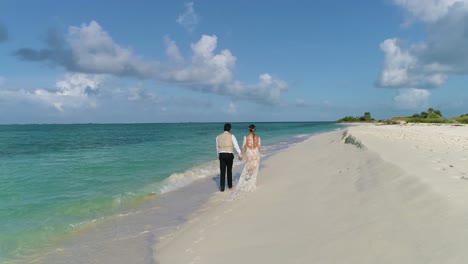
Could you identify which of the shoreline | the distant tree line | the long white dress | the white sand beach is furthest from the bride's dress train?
the distant tree line

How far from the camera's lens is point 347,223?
611cm

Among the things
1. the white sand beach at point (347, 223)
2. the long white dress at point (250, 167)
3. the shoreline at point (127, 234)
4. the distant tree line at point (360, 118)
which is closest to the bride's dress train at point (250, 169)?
the long white dress at point (250, 167)

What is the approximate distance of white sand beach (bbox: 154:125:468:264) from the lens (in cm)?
462

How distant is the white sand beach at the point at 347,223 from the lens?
4.62 meters

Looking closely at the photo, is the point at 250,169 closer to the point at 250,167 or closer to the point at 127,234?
the point at 250,167

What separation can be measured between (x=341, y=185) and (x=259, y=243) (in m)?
4.34

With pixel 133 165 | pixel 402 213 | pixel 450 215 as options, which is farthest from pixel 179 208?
pixel 133 165

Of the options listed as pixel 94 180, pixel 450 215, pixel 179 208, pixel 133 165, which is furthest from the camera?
pixel 133 165

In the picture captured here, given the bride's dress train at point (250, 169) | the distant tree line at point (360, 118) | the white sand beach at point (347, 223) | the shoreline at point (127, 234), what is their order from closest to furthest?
the white sand beach at point (347, 223) → the shoreline at point (127, 234) → the bride's dress train at point (250, 169) → the distant tree line at point (360, 118)

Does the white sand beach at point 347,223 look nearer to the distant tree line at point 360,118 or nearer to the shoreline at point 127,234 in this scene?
the shoreline at point 127,234

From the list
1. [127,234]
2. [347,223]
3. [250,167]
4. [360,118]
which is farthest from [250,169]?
[360,118]

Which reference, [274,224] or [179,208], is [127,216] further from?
[274,224]

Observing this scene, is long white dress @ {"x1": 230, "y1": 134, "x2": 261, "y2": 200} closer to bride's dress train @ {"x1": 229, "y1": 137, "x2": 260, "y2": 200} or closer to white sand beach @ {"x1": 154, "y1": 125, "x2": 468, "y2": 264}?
bride's dress train @ {"x1": 229, "y1": 137, "x2": 260, "y2": 200}

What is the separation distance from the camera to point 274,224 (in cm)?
722
